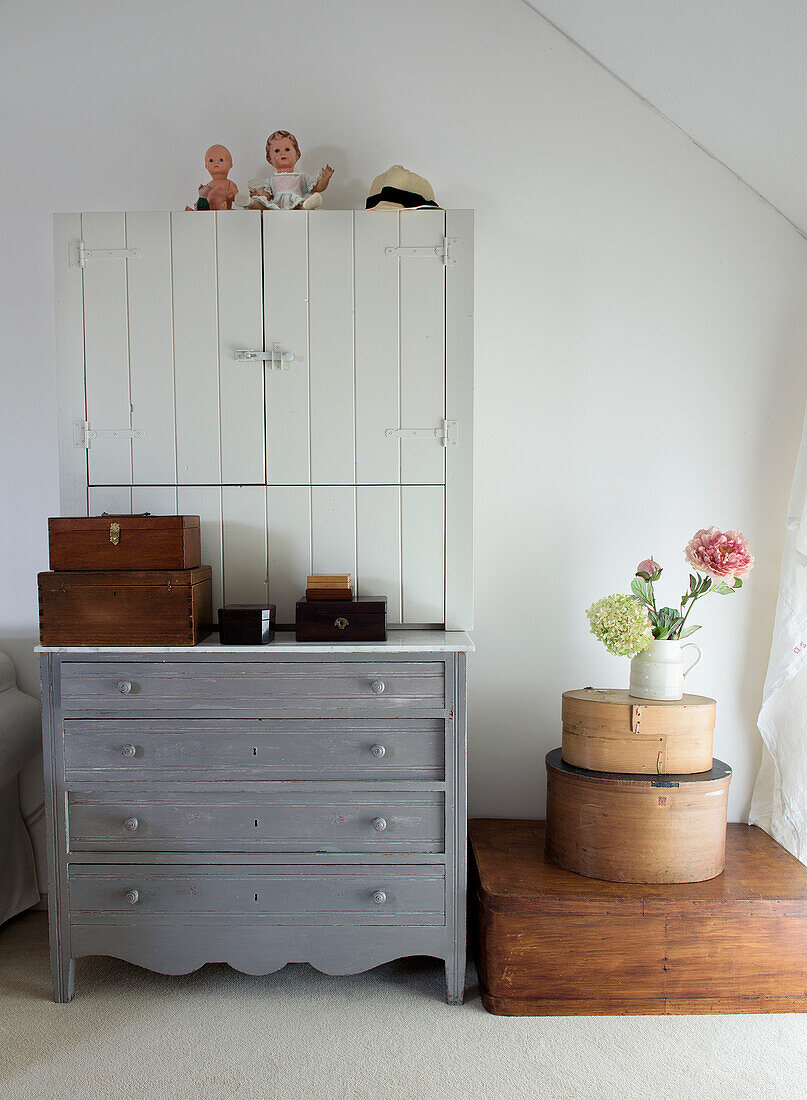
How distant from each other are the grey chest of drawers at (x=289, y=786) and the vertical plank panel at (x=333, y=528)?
35cm

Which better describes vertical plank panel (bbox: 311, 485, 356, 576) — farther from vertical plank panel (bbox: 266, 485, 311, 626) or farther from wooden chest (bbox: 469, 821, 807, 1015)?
wooden chest (bbox: 469, 821, 807, 1015)

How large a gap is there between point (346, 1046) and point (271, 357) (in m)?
1.80

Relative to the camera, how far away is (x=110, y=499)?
222cm

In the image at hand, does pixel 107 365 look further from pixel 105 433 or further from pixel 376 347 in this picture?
pixel 376 347

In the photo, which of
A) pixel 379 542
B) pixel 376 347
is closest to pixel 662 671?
pixel 379 542

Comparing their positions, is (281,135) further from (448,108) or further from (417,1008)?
(417,1008)

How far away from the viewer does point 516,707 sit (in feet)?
8.28

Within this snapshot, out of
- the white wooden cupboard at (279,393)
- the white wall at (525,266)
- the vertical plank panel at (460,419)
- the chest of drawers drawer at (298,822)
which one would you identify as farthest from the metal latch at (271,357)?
the chest of drawers drawer at (298,822)

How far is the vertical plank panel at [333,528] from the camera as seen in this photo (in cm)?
222

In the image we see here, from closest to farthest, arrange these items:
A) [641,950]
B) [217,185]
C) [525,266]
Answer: [641,950], [217,185], [525,266]

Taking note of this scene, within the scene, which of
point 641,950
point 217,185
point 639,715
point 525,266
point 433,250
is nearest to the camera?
point 641,950

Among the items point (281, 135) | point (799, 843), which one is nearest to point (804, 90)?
point (281, 135)

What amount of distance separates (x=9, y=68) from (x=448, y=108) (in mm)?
1420

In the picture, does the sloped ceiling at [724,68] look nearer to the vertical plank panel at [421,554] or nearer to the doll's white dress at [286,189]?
the doll's white dress at [286,189]
